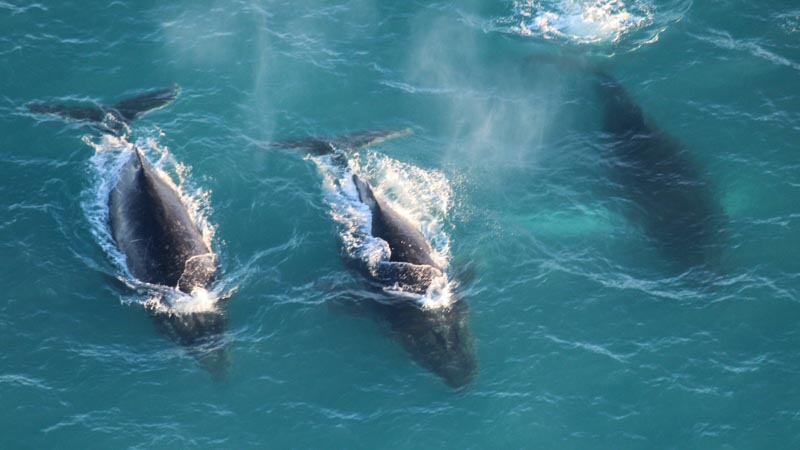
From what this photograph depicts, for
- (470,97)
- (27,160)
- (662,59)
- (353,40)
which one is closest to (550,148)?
(470,97)

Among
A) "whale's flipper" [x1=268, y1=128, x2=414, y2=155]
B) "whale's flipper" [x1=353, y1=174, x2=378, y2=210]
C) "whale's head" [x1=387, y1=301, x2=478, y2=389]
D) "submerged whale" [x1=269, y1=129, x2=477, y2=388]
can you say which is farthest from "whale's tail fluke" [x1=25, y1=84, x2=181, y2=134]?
"whale's head" [x1=387, y1=301, x2=478, y2=389]

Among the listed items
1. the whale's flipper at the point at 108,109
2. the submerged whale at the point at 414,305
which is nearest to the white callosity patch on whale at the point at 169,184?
the whale's flipper at the point at 108,109

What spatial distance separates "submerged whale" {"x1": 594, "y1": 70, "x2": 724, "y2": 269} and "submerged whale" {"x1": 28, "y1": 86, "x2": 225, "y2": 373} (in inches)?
1050

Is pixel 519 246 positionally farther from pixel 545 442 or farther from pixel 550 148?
pixel 545 442

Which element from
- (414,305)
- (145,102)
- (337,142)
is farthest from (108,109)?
(414,305)

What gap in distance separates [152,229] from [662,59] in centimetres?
3891

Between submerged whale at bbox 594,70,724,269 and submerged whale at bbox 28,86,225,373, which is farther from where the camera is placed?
submerged whale at bbox 594,70,724,269

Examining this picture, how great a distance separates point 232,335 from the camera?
165 ft

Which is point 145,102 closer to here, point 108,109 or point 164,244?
point 108,109

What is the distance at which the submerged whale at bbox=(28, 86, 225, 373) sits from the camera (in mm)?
50281

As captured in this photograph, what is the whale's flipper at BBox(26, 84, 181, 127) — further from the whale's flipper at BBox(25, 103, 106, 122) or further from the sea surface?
the sea surface

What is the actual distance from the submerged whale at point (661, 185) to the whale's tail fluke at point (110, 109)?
101 feet

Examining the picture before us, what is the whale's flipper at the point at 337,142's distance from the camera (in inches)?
2403

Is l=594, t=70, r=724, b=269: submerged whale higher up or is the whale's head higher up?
l=594, t=70, r=724, b=269: submerged whale
